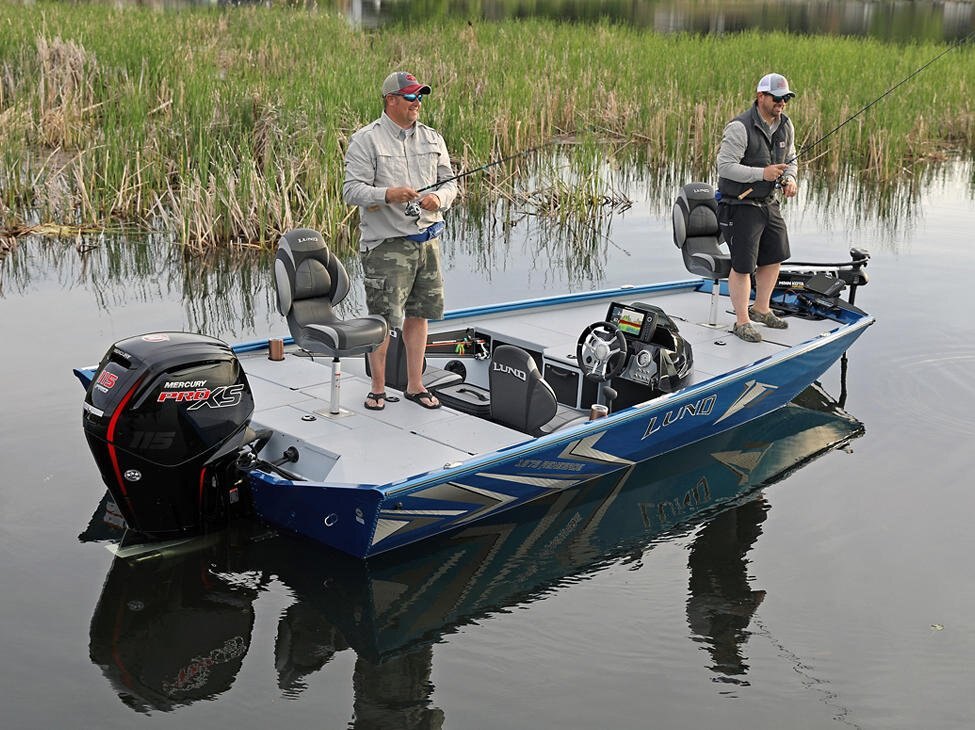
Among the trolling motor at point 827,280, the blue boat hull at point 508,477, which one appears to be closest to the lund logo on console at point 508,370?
the blue boat hull at point 508,477

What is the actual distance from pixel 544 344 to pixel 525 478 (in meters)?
1.50

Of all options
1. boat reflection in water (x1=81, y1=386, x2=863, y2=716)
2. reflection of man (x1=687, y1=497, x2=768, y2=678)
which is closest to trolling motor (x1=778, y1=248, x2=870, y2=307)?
boat reflection in water (x1=81, y1=386, x2=863, y2=716)

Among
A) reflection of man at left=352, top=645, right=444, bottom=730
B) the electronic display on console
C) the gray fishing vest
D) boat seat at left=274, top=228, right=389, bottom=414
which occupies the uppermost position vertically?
the gray fishing vest

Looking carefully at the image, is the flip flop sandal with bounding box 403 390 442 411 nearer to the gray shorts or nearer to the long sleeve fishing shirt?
the long sleeve fishing shirt

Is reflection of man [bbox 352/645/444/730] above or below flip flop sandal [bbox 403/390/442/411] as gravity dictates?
below

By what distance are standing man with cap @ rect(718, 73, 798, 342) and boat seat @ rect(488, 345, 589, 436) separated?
1.81 metres

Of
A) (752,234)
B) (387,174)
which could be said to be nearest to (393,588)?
(387,174)

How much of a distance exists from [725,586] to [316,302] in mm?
2247

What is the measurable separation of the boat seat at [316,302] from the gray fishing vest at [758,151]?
2579 millimetres

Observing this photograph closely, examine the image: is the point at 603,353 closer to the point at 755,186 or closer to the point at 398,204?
the point at 398,204

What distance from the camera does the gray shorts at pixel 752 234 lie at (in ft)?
23.1

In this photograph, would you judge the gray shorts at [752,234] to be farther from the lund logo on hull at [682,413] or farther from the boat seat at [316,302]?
the boat seat at [316,302]

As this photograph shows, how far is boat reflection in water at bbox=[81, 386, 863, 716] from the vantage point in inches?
170

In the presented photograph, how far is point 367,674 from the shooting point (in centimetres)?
437
